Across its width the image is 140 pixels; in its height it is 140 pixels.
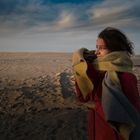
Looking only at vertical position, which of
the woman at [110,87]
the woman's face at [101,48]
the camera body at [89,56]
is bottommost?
the woman at [110,87]

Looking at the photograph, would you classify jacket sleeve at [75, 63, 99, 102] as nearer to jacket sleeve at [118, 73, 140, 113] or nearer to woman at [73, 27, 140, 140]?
woman at [73, 27, 140, 140]

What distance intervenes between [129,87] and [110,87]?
14 cm

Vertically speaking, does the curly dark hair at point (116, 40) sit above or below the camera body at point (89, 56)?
above

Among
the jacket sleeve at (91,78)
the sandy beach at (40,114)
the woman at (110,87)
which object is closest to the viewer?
the woman at (110,87)

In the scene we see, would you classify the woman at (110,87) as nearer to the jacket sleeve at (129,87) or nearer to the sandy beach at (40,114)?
the jacket sleeve at (129,87)

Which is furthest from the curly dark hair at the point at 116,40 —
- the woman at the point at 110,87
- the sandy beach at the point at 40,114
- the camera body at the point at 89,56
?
the sandy beach at the point at 40,114

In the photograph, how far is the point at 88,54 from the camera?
2574 mm

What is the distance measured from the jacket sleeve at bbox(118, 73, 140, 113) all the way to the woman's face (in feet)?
0.75

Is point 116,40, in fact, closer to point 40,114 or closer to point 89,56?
point 89,56

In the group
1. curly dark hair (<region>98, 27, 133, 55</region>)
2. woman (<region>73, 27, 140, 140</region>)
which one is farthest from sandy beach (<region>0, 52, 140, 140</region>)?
curly dark hair (<region>98, 27, 133, 55</region>)

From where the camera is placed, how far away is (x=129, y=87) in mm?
2363

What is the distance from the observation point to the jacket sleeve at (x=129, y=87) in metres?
2.36

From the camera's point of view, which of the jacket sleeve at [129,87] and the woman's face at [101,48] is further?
the woman's face at [101,48]

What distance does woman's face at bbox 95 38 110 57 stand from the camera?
2527 millimetres
